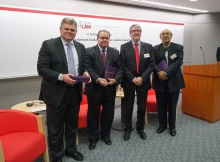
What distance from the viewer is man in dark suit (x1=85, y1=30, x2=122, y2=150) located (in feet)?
8.20

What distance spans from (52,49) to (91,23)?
7.22 feet

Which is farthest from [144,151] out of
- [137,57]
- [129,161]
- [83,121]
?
[137,57]

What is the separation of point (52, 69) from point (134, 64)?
3.93 feet

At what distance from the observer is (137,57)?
2.77m

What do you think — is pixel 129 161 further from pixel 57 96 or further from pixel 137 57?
pixel 137 57

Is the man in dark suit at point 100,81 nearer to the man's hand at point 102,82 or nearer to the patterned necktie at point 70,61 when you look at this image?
the man's hand at point 102,82

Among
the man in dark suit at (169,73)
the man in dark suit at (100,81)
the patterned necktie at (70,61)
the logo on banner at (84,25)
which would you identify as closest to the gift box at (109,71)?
the man in dark suit at (100,81)

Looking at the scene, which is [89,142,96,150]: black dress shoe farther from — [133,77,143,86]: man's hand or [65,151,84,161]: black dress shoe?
[133,77,143,86]: man's hand

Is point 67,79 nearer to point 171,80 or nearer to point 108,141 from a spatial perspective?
point 108,141

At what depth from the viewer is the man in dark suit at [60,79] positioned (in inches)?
79.0

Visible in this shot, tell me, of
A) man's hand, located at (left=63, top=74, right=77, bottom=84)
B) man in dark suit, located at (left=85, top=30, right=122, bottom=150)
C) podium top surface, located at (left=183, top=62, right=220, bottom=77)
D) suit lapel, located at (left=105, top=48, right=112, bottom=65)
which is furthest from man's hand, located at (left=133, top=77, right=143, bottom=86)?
podium top surface, located at (left=183, top=62, right=220, bottom=77)

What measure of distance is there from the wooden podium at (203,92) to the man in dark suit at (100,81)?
6.12ft

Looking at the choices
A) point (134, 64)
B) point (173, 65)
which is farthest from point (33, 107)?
point (173, 65)

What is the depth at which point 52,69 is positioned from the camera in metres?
2.08
